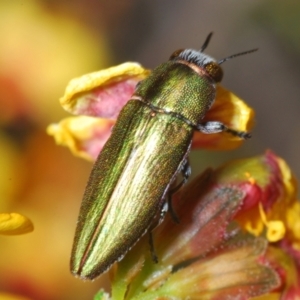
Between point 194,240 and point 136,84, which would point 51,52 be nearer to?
point 136,84

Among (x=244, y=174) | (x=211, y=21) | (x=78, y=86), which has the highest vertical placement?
(x=211, y=21)

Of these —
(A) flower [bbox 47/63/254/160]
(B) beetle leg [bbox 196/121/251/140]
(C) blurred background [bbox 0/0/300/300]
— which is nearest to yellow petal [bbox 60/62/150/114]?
(A) flower [bbox 47/63/254/160]

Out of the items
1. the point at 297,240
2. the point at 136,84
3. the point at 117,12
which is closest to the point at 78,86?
the point at 136,84

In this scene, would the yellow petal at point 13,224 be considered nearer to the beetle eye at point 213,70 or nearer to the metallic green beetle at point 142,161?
the metallic green beetle at point 142,161

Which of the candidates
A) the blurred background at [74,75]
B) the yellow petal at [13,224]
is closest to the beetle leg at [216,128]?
the yellow petal at [13,224]

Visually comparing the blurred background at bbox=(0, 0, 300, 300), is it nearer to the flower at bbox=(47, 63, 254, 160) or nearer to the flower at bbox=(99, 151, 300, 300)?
the flower at bbox=(47, 63, 254, 160)

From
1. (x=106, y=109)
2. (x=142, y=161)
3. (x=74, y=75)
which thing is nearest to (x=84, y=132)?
(x=106, y=109)
